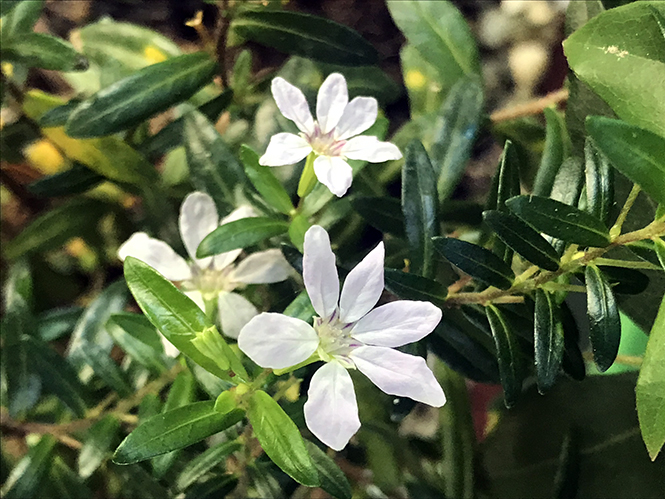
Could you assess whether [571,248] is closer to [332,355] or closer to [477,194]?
[332,355]

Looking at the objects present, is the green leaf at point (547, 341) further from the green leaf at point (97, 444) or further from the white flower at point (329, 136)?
the green leaf at point (97, 444)

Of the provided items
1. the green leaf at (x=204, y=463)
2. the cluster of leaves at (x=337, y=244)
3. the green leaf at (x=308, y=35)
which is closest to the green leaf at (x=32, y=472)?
the cluster of leaves at (x=337, y=244)

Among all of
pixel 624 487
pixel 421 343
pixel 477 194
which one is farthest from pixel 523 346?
pixel 477 194

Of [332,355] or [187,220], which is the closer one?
[332,355]

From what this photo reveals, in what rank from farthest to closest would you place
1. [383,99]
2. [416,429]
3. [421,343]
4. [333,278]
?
[416,429] → [383,99] → [421,343] → [333,278]

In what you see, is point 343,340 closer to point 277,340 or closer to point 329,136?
point 277,340

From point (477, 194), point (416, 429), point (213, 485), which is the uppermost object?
point (213, 485)
